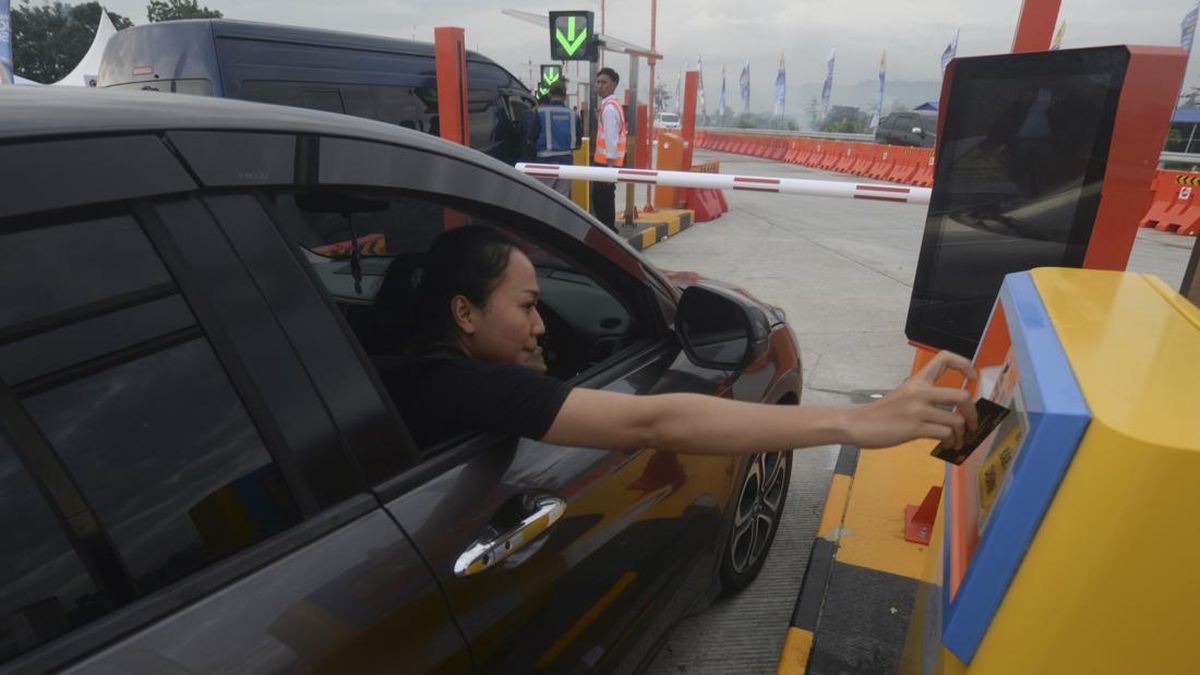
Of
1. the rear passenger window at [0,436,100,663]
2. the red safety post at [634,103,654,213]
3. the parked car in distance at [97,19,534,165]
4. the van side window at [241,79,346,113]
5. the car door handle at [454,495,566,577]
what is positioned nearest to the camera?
the rear passenger window at [0,436,100,663]

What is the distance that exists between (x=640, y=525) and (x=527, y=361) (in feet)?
1.53

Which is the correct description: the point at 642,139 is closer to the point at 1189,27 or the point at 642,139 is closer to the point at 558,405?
the point at 558,405

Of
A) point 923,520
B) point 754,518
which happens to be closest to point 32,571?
point 754,518

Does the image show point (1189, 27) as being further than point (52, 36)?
No

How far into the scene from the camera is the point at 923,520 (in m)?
2.71

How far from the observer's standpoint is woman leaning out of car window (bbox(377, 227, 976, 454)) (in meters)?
1.17

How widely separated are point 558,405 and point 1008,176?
2233 mm

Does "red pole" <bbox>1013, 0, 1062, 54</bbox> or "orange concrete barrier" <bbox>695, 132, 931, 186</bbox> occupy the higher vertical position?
"red pole" <bbox>1013, 0, 1062, 54</bbox>

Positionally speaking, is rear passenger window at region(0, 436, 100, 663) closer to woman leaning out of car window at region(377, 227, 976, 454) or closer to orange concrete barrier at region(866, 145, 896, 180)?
woman leaning out of car window at region(377, 227, 976, 454)

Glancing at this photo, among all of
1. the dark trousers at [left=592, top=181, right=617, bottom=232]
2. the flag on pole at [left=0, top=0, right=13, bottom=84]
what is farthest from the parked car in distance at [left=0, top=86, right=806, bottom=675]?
the flag on pole at [left=0, top=0, right=13, bottom=84]

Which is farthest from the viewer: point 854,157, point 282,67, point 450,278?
point 854,157

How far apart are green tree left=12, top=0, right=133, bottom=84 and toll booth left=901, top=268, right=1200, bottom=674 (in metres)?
43.9

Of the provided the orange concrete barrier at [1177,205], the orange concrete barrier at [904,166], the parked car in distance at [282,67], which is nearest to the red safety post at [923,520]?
the parked car in distance at [282,67]

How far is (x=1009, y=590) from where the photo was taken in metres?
0.90
